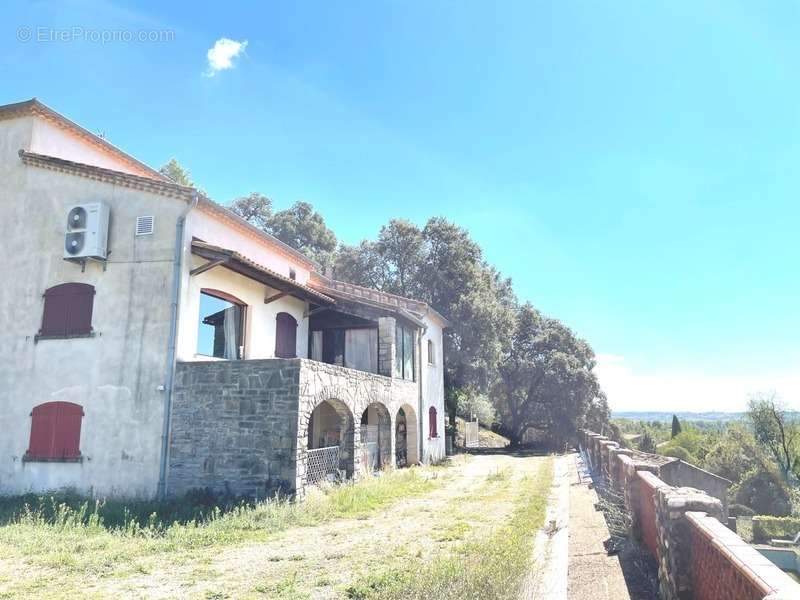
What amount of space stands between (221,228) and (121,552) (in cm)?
782

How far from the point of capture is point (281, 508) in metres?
8.79

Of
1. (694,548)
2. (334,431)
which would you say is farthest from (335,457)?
(694,548)

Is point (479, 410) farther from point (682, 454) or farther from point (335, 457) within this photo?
point (335, 457)

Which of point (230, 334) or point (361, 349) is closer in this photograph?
point (230, 334)

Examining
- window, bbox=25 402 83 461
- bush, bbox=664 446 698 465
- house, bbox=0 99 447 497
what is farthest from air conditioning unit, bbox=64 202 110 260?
bush, bbox=664 446 698 465

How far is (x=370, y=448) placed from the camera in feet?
45.8

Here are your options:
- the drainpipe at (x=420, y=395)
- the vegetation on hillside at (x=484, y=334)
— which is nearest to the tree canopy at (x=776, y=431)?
the vegetation on hillside at (x=484, y=334)

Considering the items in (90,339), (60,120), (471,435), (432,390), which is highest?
(60,120)

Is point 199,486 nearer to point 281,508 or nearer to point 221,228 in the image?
point 281,508

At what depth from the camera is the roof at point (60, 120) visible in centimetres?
1189

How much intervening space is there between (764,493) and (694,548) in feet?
97.4

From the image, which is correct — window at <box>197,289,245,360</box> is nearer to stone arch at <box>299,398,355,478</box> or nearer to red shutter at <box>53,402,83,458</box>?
stone arch at <box>299,398,355,478</box>

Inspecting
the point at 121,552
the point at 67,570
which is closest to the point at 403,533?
the point at 121,552

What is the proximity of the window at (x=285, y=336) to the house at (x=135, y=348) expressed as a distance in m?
0.56
